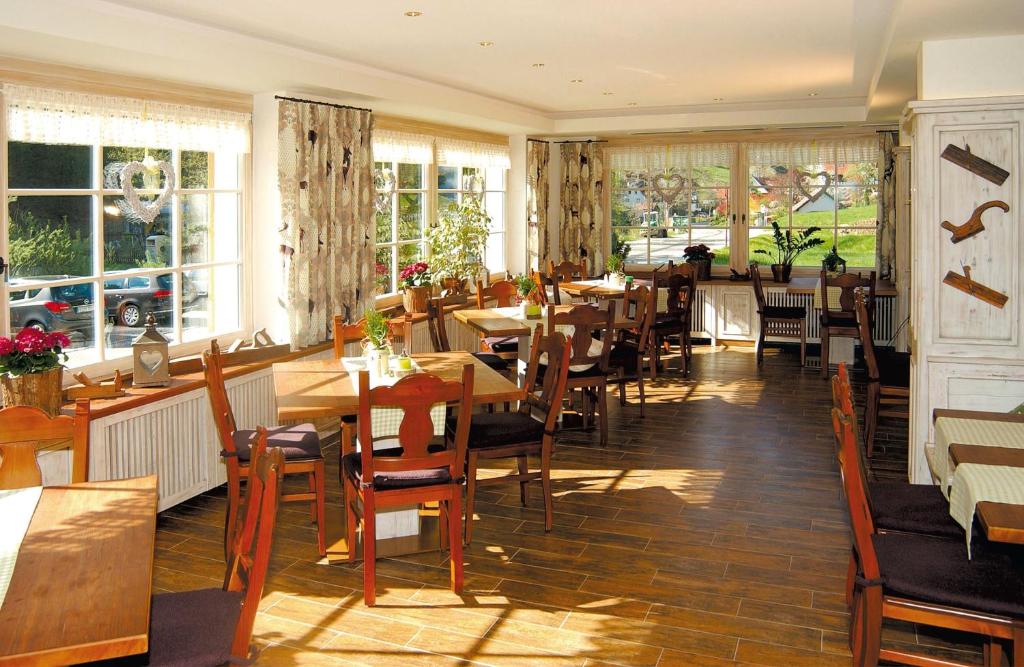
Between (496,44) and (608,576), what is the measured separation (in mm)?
3235

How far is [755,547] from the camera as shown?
4.54m

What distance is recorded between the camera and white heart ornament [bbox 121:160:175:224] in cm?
518

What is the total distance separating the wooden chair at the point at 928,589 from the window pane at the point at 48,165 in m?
3.92

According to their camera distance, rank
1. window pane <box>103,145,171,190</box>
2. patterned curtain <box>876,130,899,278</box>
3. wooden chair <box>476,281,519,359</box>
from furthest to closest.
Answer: patterned curtain <box>876,130,899,278</box>
wooden chair <box>476,281,519,359</box>
window pane <box>103,145,171,190</box>

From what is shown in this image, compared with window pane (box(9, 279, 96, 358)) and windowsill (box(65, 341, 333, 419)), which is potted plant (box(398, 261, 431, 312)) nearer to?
windowsill (box(65, 341, 333, 419))

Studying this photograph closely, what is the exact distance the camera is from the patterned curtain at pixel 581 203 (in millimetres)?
11234

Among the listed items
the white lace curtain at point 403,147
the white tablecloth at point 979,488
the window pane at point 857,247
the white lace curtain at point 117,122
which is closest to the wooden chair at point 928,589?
the white tablecloth at point 979,488

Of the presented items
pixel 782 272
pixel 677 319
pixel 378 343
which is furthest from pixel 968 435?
pixel 782 272

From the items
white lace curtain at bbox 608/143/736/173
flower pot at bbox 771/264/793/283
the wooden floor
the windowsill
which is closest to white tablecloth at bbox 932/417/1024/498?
the wooden floor

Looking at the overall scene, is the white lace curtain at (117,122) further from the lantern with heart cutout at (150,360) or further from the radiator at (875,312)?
the radiator at (875,312)

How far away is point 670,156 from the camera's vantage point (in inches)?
450

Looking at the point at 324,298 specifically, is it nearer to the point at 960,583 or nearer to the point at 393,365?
the point at 393,365

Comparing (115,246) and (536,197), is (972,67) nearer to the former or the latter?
(115,246)

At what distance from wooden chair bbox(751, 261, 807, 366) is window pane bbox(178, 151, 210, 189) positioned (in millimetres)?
5663
